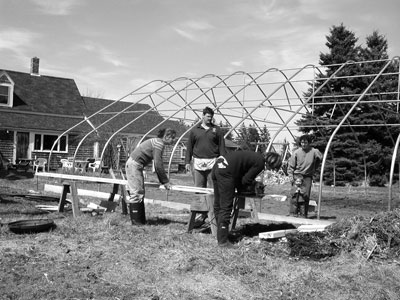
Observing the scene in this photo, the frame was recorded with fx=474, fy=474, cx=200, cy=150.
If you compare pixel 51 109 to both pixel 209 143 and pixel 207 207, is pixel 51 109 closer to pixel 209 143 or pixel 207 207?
pixel 209 143

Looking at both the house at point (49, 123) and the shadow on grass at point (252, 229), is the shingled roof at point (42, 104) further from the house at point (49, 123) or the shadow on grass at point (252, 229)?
the shadow on grass at point (252, 229)

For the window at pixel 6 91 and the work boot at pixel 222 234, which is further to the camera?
the window at pixel 6 91

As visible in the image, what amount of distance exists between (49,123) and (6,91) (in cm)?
297

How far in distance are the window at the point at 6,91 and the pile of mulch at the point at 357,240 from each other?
23899 millimetres

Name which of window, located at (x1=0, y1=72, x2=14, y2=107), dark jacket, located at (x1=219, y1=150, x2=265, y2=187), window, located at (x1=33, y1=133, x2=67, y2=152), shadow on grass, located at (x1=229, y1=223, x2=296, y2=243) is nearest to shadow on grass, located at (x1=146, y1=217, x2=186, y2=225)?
shadow on grass, located at (x1=229, y1=223, x2=296, y2=243)

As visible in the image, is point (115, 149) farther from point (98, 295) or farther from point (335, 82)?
point (98, 295)

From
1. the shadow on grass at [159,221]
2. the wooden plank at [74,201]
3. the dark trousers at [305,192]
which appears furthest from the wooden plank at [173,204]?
the wooden plank at [74,201]

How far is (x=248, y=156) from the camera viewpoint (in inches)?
233

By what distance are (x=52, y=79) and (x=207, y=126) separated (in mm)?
25192

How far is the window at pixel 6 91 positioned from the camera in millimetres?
26386

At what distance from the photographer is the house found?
2475cm

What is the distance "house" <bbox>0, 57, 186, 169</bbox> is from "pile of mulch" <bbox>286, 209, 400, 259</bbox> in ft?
56.8

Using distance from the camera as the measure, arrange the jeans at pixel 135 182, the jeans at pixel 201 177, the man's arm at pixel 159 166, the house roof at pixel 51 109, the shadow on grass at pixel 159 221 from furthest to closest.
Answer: the house roof at pixel 51 109
the jeans at pixel 201 177
the shadow on grass at pixel 159 221
the jeans at pixel 135 182
the man's arm at pixel 159 166

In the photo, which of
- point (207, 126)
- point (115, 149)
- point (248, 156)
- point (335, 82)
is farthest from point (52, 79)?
point (248, 156)
